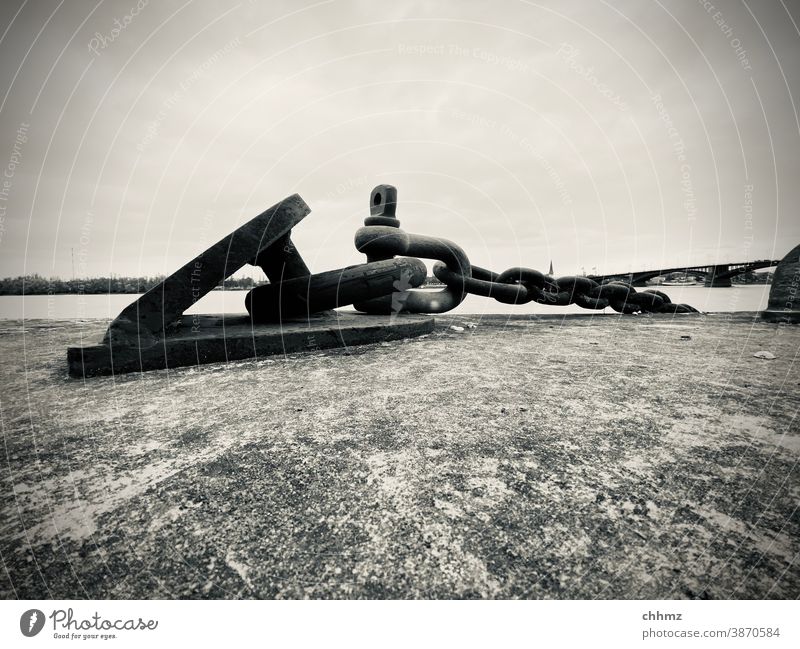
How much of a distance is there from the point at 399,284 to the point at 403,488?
256 cm

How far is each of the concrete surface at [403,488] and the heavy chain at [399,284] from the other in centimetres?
128

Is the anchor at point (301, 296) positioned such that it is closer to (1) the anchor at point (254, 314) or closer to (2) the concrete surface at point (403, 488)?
(1) the anchor at point (254, 314)

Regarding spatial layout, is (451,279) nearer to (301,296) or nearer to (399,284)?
(399,284)

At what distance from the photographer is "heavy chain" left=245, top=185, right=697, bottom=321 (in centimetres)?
302

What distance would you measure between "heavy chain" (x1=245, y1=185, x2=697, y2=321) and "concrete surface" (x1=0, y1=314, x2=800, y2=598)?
4.20 ft

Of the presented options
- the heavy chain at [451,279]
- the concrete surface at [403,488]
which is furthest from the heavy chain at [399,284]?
the concrete surface at [403,488]

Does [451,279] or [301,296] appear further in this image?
[451,279]

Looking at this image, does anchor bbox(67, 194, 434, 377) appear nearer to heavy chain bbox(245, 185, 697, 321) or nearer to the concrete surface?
heavy chain bbox(245, 185, 697, 321)

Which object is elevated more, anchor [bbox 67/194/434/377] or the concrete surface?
anchor [bbox 67/194/434/377]

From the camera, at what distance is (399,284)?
131 inches

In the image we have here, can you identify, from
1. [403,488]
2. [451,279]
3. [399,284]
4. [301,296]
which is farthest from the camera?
[451,279]

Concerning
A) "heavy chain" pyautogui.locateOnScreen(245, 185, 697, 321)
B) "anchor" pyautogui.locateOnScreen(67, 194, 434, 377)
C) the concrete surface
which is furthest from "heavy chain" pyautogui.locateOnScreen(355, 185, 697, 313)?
the concrete surface

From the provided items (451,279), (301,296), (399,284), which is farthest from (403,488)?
(451,279)
